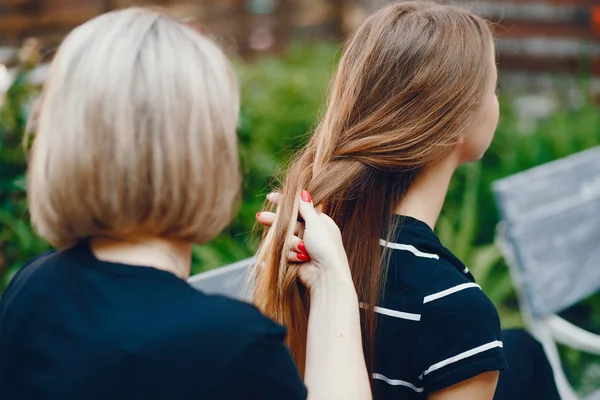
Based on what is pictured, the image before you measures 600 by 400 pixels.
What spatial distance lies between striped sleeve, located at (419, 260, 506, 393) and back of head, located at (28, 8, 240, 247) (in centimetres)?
51

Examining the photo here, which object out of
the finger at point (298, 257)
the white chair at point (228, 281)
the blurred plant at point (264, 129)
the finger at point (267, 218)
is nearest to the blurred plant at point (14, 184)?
the blurred plant at point (264, 129)

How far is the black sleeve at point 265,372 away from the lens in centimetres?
113

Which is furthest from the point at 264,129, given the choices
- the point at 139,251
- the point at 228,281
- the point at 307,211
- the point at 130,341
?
the point at 130,341

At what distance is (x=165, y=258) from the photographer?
3.99 ft

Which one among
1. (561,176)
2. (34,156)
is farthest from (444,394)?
(561,176)

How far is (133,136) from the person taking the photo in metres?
1.11

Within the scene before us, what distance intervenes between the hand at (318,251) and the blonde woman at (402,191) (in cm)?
2

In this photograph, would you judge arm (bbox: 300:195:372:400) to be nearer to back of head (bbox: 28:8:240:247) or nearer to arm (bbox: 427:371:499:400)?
arm (bbox: 427:371:499:400)

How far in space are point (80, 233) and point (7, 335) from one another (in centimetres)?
20

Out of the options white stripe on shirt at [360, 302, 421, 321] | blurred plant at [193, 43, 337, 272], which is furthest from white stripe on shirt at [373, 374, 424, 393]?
blurred plant at [193, 43, 337, 272]

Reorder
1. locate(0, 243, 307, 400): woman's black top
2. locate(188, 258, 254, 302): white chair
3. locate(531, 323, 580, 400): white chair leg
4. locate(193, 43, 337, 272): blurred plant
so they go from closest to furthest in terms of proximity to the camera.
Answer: locate(0, 243, 307, 400): woman's black top
locate(188, 258, 254, 302): white chair
locate(531, 323, 580, 400): white chair leg
locate(193, 43, 337, 272): blurred plant

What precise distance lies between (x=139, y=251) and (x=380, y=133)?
627 millimetres

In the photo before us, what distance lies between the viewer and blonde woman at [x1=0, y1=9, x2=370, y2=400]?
43.2 inches

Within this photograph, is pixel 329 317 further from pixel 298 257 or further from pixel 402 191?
pixel 402 191
